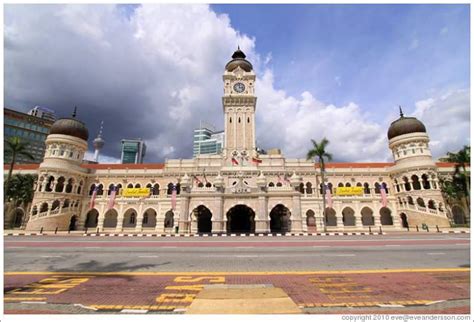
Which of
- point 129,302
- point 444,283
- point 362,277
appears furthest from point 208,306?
point 444,283

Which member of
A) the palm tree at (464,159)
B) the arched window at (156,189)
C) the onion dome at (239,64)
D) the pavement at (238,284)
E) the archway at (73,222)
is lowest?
the pavement at (238,284)

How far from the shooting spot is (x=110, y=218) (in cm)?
4047

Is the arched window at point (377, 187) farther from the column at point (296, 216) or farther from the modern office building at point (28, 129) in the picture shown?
the modern office building at point (28, 129)

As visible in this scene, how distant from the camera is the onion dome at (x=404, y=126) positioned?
1603 inches

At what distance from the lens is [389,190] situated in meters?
40.7

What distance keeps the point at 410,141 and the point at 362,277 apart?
41.5 m

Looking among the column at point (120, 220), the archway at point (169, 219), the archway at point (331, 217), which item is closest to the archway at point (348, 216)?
the archway at point (331, 217)

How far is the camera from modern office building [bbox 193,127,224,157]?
146 metres

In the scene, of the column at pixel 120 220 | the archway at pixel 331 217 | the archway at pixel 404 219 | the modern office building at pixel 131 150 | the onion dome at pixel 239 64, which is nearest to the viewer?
the column at pixel 120 220

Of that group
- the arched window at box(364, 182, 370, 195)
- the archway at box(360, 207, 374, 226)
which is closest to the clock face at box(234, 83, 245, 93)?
the arched window at box(364, 182, 370, 195)

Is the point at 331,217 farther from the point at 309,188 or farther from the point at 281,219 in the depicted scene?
the point at 281,219

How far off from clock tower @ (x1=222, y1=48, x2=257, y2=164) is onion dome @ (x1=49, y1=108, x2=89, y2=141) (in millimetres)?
27109

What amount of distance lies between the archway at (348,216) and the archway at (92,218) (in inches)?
1717

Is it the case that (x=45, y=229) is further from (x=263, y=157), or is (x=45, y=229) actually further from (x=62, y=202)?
(x=263, y=157)
